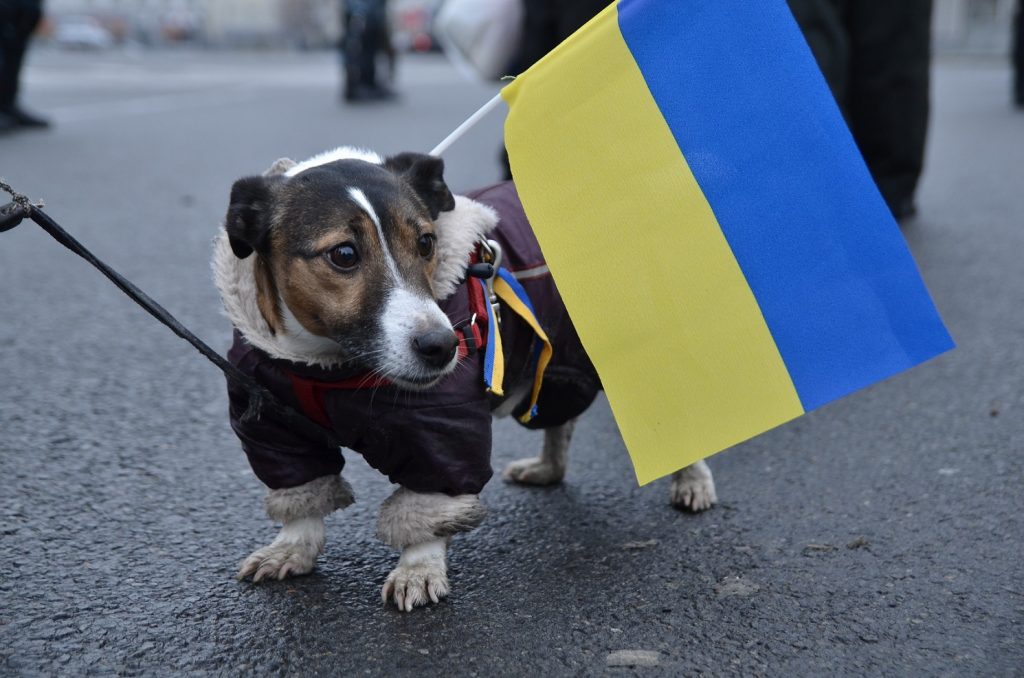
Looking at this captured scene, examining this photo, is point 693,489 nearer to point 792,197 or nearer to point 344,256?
point 792,197

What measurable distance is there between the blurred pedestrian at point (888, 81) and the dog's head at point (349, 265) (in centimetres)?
417

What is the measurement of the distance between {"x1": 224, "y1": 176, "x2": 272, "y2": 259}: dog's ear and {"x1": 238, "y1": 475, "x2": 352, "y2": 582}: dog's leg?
2.01ft

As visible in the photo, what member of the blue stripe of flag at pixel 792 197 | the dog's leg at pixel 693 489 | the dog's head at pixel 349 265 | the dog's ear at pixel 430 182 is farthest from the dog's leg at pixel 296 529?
the blue stripe of flag at pixel 792 197

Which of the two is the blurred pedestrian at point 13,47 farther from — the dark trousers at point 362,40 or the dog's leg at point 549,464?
the dog's leg at point 549,464

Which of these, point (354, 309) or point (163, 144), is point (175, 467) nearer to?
point (354, 309)

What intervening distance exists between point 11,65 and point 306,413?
30.2 feet

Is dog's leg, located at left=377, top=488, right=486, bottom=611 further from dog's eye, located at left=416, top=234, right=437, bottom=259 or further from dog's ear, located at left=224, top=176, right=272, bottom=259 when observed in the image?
dog's ear, located at left=224, top=176, right=272, bottom=259

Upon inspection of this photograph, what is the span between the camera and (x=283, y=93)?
19.0 m

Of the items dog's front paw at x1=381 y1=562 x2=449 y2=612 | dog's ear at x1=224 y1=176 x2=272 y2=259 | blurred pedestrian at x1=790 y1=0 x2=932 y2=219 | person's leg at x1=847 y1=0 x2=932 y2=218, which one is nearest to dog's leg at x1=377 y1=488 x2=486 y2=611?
dog's front paw at x1=381 y1=562 x2=449 y2=612

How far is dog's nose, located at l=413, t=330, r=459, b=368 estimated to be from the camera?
2.67 meters

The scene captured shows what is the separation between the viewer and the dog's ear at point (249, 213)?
9.42ft

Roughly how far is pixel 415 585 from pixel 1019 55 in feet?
44.2

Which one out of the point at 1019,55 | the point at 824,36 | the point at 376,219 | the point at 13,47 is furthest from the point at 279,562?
the point at 1019,55

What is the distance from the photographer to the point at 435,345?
266 cm
